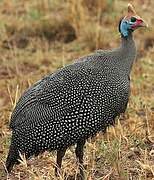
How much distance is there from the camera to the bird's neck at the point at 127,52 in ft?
13.2

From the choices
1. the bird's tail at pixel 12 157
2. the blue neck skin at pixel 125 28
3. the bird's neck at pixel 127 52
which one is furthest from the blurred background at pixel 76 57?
the blue neck skin at pixel 125 28

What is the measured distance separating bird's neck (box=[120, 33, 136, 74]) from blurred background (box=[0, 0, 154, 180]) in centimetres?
46

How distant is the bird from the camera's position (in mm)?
3846

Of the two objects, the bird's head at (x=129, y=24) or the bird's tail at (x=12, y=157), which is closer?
the bird's tail at (x=12, y=157)

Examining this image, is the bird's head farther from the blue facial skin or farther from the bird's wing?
the bird's wing

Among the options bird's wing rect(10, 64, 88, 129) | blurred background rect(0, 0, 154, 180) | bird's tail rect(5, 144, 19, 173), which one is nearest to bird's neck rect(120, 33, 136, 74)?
bird's wing rect(10, 64, 88, 129)

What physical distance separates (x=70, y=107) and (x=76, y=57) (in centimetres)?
278

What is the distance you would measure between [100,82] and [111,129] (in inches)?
32.5

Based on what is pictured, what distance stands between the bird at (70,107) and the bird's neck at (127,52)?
0.03 ft

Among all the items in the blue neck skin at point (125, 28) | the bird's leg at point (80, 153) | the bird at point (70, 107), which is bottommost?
the bird's leg at point (80, 153)

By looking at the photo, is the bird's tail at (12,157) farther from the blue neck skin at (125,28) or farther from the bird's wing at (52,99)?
the blue neck skin at (125,28)

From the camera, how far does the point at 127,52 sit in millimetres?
4066

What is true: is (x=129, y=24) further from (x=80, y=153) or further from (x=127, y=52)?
(x=80, y=153)

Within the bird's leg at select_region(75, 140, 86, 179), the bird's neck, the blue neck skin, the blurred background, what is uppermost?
the blue neck skin
